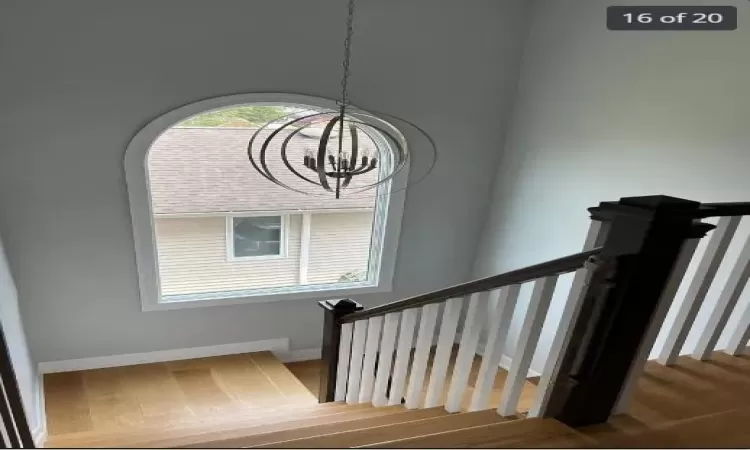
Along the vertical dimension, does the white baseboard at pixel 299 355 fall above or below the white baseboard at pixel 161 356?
below

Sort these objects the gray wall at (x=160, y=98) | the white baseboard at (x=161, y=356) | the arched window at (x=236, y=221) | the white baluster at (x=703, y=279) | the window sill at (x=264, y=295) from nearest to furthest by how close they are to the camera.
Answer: the white baluster at (x=703, y=279) → the gray wall at (x=160, y=98) → the arched window at (x=236, y=221) → the white baseboard at (x=161, y=356) → the window sill at (x=264, y=295)

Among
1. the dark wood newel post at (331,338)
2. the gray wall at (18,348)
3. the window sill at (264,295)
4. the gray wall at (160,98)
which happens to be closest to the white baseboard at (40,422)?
the gray wall at (18,348)

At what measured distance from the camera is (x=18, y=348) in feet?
11.7

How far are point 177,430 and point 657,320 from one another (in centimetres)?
278

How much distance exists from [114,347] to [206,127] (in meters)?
1.95

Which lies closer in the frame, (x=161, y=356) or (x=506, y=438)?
(x=506, y=438)

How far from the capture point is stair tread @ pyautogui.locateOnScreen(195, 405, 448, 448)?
1926 millimetres

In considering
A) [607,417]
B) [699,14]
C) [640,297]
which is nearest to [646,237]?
[640,297]

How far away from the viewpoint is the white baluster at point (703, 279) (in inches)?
82.9

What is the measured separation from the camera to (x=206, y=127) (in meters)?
4.23

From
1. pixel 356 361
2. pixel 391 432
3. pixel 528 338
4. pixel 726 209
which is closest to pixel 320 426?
pixel 391 432

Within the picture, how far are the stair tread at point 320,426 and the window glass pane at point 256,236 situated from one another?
204cm

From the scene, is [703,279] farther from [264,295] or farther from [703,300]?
[264,295]

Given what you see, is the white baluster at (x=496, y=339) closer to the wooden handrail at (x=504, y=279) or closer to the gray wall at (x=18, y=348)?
the wooden handrail at (x=504, y=279)
